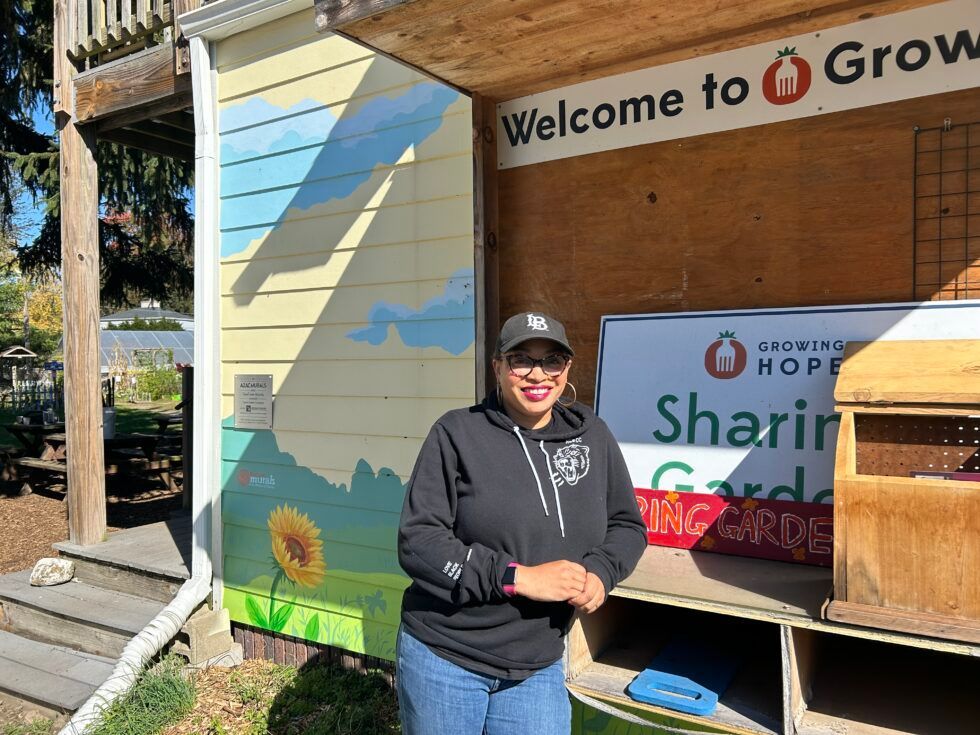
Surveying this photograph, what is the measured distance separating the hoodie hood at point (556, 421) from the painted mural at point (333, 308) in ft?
4.52

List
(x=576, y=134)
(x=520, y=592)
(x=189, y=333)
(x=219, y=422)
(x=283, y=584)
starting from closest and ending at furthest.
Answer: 1. (x=520, y=592)
2. (x=576, y=134)
3. (x=283, y=584)
4. (x=219, y=422)
5. (x=189, y=333)

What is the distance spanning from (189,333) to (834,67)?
1379 inches

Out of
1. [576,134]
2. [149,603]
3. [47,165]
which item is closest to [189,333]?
[47,165]

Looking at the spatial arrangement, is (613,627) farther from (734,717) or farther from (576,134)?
(576,134)

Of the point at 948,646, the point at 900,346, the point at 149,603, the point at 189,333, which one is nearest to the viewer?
the point at 948,646

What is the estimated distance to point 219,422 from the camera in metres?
4.67

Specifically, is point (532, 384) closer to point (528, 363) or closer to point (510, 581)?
point (528, 363)

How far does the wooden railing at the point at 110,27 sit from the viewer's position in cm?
509

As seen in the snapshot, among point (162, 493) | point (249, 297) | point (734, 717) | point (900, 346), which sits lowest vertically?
point (162, 493)

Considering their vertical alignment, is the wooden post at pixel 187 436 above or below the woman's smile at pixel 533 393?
below

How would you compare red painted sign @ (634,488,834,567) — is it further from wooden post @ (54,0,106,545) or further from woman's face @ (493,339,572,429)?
wooden post @ (54,0,106,545)

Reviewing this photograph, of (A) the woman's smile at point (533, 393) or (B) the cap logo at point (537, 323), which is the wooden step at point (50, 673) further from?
(B) the cap logo at point (537, 323)

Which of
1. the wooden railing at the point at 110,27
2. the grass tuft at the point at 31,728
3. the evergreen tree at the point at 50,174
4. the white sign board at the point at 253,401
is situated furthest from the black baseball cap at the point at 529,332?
the evergreen tree at the point at 50,174


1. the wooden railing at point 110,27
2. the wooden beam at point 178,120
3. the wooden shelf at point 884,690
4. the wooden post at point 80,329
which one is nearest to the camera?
the wooden shelf at point 884,690
